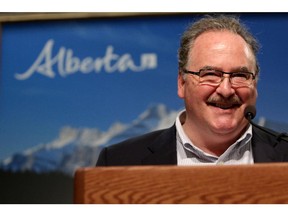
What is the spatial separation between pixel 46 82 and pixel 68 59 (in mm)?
137

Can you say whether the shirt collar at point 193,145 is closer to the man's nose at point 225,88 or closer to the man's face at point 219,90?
the man's face at point 219,90

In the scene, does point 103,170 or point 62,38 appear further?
point 62,38

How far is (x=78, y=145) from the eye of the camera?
2086mm

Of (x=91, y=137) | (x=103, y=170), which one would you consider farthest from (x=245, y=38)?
(x=103, y=170)

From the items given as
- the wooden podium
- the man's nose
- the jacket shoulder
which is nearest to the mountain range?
the jacket shoulder

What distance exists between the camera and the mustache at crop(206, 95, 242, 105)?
150 cm

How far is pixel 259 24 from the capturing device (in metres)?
2.05

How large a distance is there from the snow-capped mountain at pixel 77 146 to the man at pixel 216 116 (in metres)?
0.39

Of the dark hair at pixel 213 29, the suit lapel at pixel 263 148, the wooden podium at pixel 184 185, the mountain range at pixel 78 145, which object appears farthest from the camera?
the mountain range at pixel 78 145

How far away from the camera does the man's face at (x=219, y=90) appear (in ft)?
4.94

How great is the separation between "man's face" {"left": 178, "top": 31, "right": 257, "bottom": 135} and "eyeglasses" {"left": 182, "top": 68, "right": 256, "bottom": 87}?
1 cm

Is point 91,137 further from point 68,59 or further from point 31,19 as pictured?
point 31,19

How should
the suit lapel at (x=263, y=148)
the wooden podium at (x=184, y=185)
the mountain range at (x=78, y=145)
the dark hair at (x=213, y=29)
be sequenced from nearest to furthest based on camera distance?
1. the wooden podium at (x=184, y=185)
2. the suit lapel at (x=263, y=148)
3. the dark hair at (x=213, y=29)
4. the mountain range at (x=78, y=145)

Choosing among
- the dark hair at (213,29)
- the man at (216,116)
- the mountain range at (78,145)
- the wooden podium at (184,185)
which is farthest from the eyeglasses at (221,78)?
the wooden podium at (184,185)
